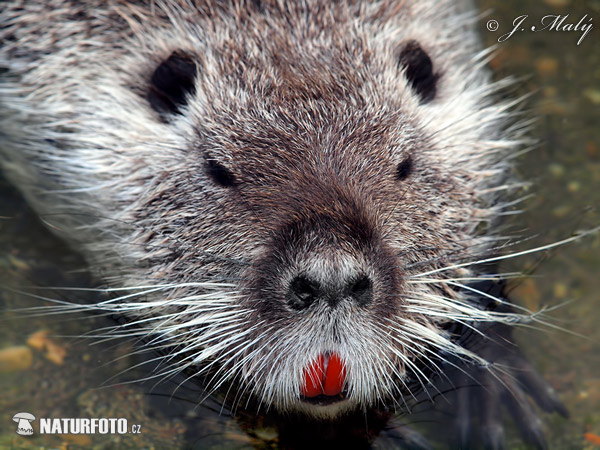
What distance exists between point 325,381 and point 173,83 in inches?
48.3

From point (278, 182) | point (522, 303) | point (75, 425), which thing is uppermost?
point (278, 182)

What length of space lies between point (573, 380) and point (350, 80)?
4.70ft

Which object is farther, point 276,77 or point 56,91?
point 56,91

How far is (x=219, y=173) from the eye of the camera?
248 centimetres

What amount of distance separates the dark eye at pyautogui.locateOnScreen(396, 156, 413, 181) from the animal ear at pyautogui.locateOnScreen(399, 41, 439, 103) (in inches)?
15.4

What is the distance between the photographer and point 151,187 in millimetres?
2631

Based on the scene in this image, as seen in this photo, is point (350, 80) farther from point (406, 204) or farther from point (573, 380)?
point (573, 380)

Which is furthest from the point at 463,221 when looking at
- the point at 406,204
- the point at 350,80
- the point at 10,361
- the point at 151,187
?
the point at 10,361

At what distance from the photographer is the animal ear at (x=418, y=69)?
281 cm

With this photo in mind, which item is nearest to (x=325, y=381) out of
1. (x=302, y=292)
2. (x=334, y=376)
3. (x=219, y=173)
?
(x=334, y=376)

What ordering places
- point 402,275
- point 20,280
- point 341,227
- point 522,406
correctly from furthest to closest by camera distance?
1. point 20,280
2. point 522,406
3. point 402,275
4. point 341,227

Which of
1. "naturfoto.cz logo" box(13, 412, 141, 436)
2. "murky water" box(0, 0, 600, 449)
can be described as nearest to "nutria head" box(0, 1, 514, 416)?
"murky water" box(0, 0, 600, 449)

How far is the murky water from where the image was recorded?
2596 millimetres

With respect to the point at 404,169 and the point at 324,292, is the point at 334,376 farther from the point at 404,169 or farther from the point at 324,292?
the point at 404,169
